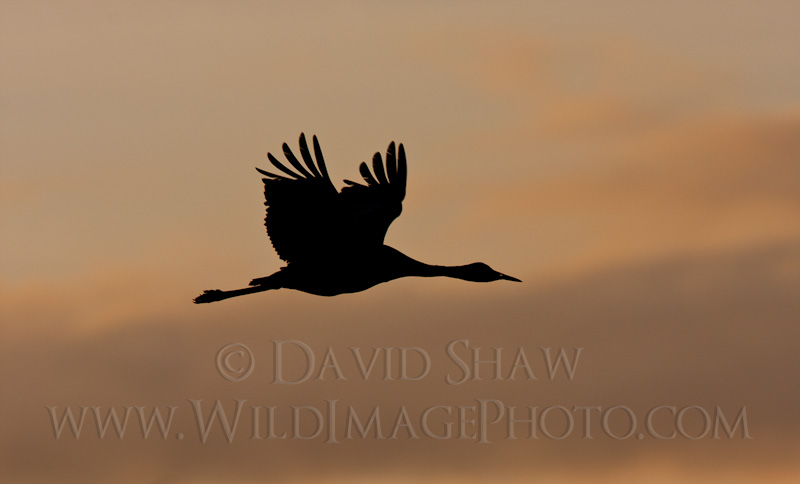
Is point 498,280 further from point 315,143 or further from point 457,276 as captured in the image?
point 315,143

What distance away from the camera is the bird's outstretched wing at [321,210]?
50094mm

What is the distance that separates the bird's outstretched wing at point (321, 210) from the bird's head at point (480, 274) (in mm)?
1702

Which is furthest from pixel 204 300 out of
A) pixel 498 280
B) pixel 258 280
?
pixel 498 280

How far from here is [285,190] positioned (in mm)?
50094

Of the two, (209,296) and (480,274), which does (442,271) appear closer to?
(480,274)

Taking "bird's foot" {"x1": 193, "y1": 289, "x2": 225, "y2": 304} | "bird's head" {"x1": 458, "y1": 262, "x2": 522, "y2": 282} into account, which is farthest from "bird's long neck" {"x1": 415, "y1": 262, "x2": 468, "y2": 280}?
"bird's foot" {"x1": 193, "y1": 289, "x2": 225, "y2": 304}

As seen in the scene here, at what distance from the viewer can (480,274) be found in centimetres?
5159

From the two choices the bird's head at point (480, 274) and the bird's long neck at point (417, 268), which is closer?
the bird's long neck at point (417, 268)

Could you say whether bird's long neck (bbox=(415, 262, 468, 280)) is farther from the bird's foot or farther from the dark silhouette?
the bird's foot

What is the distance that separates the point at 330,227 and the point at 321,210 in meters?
0.31

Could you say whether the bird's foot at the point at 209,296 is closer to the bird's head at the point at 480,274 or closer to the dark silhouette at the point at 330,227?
the dark silhouette at the point at 330,227

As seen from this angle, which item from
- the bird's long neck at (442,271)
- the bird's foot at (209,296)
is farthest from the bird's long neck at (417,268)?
the bird's foot at (209,296)

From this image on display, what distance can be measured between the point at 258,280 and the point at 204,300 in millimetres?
1444

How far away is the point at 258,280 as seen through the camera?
166 feet
